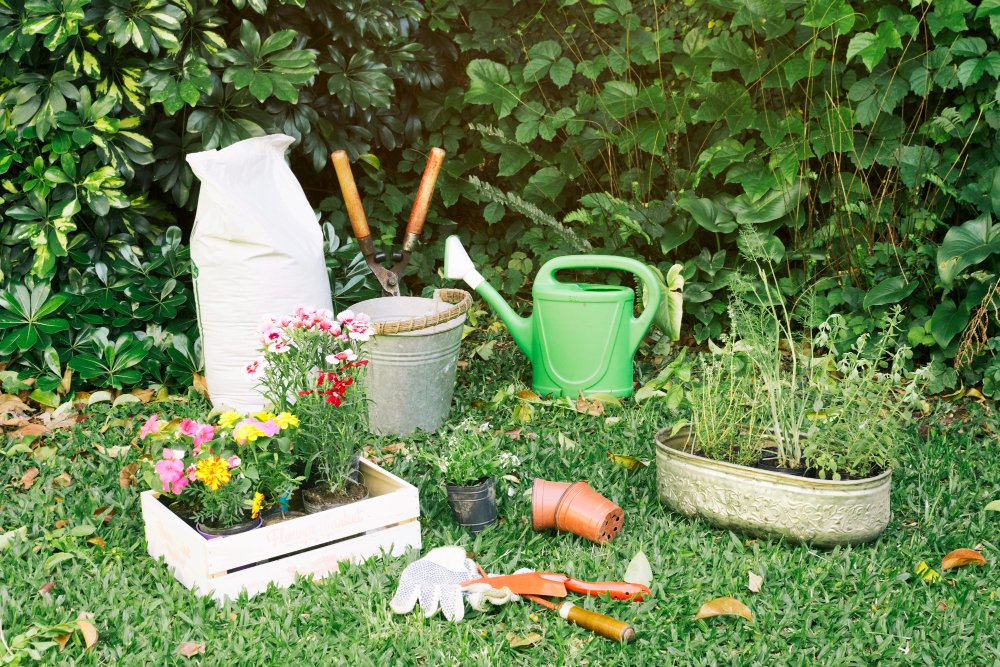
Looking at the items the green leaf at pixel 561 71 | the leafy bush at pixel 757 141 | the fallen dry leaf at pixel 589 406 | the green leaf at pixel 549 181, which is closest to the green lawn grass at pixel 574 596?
the fallen dry leaf at pixel 589 406

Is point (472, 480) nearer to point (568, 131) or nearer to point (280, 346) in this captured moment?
point (280, 346)

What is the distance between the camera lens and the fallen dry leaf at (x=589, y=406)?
2.95 m

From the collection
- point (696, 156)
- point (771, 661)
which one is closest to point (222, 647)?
point (771, 661)

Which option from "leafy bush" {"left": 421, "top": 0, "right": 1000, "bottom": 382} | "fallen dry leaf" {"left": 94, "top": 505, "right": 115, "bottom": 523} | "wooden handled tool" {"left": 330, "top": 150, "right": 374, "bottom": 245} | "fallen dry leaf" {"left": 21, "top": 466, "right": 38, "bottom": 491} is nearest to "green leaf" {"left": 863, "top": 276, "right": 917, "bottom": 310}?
"leafy bush" {"left": 421, "top": 0, "right": 1000, "bottom": 382}

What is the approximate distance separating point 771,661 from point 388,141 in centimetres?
280

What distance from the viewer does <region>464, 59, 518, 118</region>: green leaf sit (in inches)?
150

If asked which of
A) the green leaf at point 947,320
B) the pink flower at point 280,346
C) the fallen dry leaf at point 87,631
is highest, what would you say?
the pink flower at point 280,346

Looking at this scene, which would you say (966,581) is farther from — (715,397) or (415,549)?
(415,549)

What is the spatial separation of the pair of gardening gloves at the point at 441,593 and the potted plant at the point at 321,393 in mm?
328

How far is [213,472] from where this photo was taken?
1913 mm

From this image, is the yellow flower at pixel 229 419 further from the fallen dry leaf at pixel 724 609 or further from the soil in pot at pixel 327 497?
the fallen dry leaf at pixel 724 609

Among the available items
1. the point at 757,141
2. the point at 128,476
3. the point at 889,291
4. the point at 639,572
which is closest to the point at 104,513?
the point at 128,476

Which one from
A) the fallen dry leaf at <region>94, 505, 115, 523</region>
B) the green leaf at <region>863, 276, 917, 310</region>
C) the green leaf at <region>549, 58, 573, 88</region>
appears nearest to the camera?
the fallen dry leaf at <region>94, 505, 115, 523</region>

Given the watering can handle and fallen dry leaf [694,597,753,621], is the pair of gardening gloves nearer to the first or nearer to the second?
fallen dry leaf [694,597,753,621]
